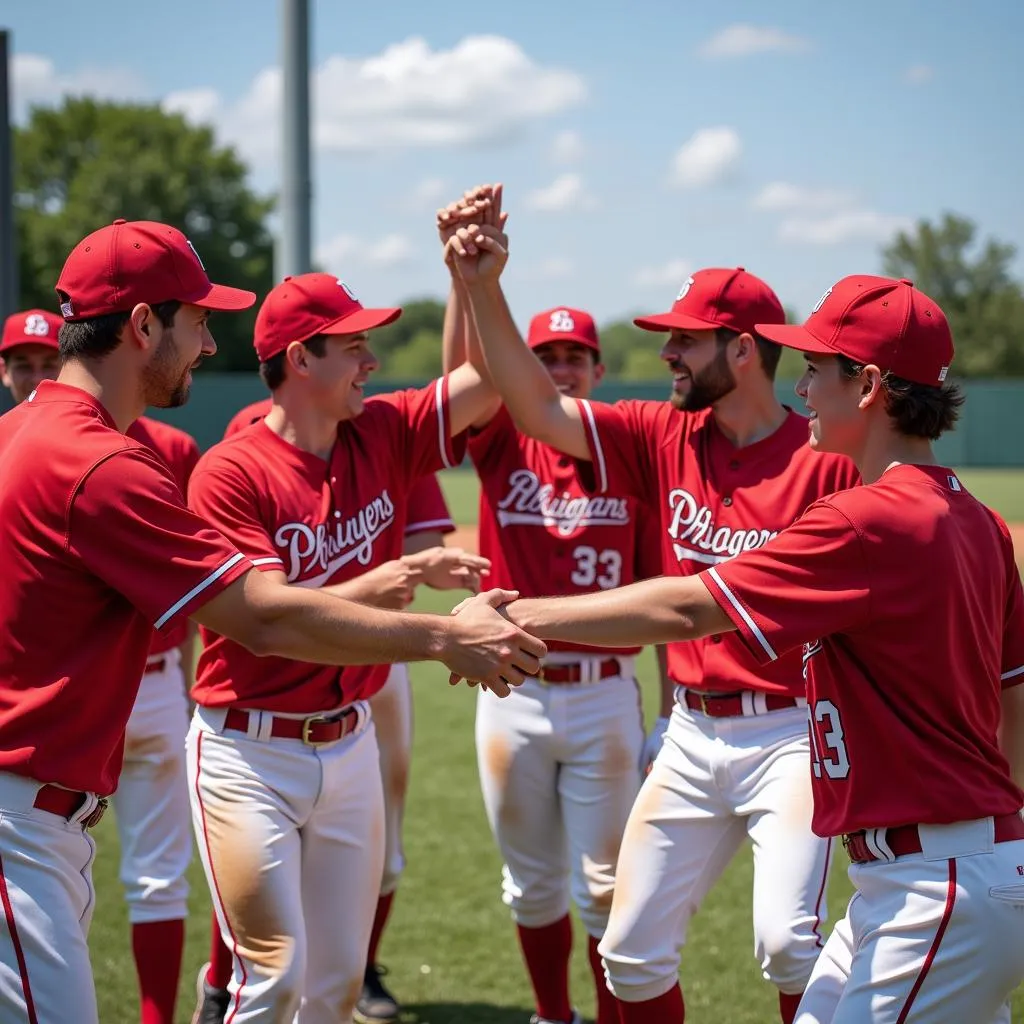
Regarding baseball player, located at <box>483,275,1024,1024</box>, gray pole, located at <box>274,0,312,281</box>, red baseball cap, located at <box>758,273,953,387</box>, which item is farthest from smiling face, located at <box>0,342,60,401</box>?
gray pole, located at <box>274,0,312,281</box>

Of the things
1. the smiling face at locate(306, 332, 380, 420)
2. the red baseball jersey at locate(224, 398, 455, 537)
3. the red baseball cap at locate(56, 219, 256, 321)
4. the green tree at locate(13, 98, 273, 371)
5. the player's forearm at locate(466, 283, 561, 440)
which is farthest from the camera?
the green tree at locate(13, 98, 273, 371)

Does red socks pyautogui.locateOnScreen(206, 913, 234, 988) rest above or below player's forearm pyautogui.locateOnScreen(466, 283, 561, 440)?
below

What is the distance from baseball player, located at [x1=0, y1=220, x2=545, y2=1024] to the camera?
2508 millimetres

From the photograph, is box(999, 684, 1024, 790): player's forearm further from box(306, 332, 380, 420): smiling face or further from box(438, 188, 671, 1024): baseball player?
box(306, 332, 380, 420): smiling face

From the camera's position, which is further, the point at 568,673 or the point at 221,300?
the point at 568,673

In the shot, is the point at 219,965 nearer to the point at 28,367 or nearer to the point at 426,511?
the point at 426,511

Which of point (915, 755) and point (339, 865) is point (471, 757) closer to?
point (339, 865)

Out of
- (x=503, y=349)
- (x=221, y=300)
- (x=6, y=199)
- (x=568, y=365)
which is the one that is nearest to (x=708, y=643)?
(x=503, y=349)

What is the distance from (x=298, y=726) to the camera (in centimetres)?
360

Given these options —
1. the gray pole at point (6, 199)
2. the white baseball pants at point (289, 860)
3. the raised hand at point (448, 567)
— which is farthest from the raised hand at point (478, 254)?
the gray pole at point (6, 199)

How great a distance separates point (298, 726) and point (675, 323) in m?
1.72

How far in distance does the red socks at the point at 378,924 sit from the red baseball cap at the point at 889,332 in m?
2.74

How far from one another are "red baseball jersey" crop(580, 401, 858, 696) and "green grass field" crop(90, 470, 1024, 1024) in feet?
4.61

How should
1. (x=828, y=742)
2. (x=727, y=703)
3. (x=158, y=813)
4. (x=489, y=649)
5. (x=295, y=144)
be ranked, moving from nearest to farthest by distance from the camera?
(x=828, y=742) → (x=489, y=649) → (x=727, y=703) → (x=158, y=813) → (x=295, y=144)
